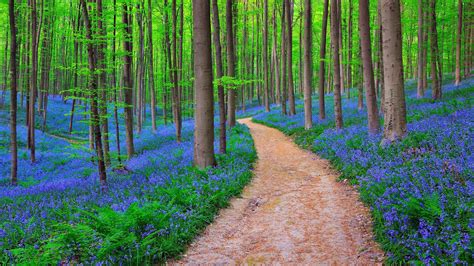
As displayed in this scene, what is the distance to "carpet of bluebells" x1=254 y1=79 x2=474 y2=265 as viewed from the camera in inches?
160

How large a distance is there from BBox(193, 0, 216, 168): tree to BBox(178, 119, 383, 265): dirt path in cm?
191

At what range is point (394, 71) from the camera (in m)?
9.95

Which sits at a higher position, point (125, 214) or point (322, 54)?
point (322, 54)

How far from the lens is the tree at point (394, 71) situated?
982cm

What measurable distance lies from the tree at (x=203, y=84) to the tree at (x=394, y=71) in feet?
18.0

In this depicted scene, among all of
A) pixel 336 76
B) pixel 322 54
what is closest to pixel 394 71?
pixel 336 76

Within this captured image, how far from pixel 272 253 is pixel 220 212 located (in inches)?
90.2

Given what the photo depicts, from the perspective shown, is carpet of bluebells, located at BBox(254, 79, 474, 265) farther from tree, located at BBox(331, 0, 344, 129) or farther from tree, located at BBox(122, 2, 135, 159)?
tree, located at BBox(122, 2, 135, 159)

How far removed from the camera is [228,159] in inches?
457

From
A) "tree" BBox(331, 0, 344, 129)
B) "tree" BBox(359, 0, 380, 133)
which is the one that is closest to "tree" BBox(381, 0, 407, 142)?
"tree" BBox(359, 0, 380, 133)

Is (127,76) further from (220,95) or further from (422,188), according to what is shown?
(422,188)

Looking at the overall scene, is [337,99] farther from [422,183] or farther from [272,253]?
[272,253]

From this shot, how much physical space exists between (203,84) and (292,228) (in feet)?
18.1

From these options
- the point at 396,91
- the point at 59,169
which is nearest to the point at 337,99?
the point at 396,91
